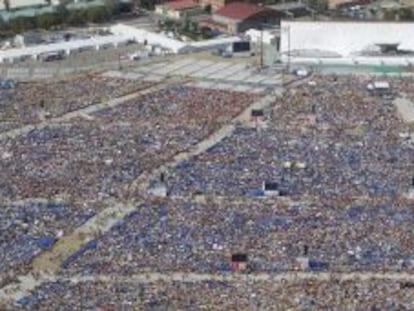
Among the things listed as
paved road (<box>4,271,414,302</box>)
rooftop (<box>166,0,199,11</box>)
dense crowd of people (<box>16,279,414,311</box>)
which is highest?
rooftop (<box>166,0,199,11</box>)

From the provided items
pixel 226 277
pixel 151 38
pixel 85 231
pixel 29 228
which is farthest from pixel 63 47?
pixel 226 277

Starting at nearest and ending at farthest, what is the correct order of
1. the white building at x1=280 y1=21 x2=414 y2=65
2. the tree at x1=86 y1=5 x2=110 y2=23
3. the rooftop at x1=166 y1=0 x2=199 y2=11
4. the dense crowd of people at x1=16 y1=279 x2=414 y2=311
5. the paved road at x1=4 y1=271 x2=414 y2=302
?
the dense crowd of people at x1=16 y1=279 x2=414 y2=311 → the paved road at x1=4 y1=271 x2=414 y2=302 → the white building at x1=280 y1=21 x2=414 y2=65 → the tree at x1=86 y1=5 x2=110 y2=23 → the rooftop at x1=166 y1=0 x2=199 y2=11

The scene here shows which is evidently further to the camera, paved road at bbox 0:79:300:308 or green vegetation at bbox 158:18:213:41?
green vegetation at bbox 158:18:213:41

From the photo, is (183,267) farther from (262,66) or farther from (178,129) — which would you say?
(262,66)

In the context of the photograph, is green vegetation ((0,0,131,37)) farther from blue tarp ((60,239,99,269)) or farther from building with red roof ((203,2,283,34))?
blue tarp ((60,239,99,269))

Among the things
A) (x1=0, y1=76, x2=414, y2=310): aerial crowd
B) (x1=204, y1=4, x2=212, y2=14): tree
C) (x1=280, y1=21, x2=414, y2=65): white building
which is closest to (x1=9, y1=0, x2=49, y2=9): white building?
(x1=204, y1=4, x2=212, y2=14): tree

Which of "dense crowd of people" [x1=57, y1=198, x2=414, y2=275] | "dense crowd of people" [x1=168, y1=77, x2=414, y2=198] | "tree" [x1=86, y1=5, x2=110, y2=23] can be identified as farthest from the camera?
"tree" [x1=86, y1=5, x2=110, y2=23]

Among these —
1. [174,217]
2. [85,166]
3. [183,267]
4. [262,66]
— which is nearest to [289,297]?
[183,267]

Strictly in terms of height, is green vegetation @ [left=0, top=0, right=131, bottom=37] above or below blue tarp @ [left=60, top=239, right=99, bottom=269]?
above
